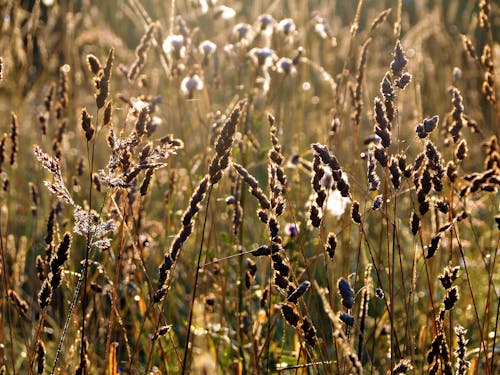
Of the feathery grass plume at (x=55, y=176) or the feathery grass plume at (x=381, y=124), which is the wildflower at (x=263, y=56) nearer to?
the feathery grass plume at (x=381, y=124)

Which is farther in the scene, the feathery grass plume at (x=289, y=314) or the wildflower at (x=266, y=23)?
the wildflower at (x=266, y=23)

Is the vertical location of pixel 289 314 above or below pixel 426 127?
below

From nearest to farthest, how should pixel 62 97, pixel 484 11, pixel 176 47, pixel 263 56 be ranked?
pixel 484 11 → pixel 62 97 → pixel 176 47 → pixel 263 56

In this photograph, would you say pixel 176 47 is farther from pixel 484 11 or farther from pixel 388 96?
pixel 388 96

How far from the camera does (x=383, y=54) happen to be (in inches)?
206

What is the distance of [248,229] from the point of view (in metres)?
2.70

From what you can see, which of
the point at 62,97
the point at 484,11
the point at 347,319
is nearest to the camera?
the point at 347,319

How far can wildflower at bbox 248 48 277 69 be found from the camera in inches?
81.7

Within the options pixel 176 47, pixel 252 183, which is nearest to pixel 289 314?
pixel 252 183

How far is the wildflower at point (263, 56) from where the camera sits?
207 centimetres

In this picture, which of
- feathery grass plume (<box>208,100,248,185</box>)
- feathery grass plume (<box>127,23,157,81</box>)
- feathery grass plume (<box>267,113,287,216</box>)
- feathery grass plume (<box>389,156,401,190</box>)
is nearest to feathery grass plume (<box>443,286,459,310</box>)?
feathery grass plume (<box>389,156,401,190</box>)

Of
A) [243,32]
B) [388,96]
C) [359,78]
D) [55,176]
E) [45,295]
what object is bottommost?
[45,295]

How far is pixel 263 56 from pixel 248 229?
814 mm

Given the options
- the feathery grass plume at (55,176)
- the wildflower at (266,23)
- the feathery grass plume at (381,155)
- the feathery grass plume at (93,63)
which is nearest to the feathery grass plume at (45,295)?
the feathery grass plume at (55,176)
